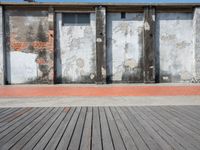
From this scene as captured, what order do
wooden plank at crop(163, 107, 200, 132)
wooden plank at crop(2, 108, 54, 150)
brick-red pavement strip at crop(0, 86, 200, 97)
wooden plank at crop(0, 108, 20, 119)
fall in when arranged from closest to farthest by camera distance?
1. wooden plank at crop(2, 108, 54, 150)
2. wooden plank at crop(163, 107, 200, 132)
3. wooden plank at crop(0, 108, 20, 119)
4. brick-red pavement strip at crop(0, 86, 200, 97)

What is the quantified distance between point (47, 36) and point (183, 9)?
8.73m

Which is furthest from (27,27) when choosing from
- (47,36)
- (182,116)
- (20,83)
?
(182,116)

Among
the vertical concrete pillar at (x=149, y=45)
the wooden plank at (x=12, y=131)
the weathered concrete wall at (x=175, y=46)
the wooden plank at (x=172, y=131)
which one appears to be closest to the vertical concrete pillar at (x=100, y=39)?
the vertical concrete pillar at (x=149, y=45)

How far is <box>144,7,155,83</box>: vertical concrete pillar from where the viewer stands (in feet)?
54.6

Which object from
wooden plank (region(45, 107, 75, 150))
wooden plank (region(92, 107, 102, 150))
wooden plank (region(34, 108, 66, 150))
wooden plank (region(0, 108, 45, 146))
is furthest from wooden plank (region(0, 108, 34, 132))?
Answer: wooden plank (region(92, 107, 102, 150))

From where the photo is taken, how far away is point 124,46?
16906 millimetres

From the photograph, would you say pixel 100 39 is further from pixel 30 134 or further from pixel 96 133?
pixel 30 134

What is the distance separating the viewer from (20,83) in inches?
662

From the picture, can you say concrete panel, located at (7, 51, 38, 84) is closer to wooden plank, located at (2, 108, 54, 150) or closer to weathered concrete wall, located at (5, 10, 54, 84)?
weathered concrete wall, located at (5, 10, 54, 84)

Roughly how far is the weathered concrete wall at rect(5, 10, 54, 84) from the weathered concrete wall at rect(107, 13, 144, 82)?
12.3ft

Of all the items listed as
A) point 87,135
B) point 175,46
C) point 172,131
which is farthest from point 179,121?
point 175,46

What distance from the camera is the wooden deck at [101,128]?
4.04 metres

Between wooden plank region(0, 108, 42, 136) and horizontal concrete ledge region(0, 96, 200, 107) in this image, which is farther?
horizontal concrete ledge region(0, 96, 200, 107)

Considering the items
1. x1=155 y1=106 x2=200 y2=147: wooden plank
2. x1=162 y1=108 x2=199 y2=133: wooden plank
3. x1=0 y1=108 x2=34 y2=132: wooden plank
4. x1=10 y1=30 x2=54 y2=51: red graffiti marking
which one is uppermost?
x1=10 y1=30 x2=54 y2=51: red graffiti marking
